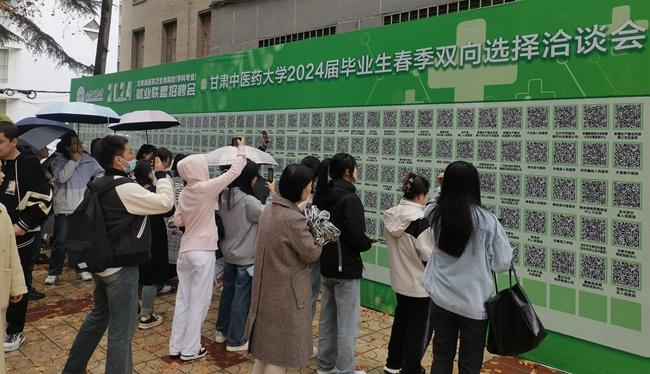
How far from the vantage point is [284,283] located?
302 cm

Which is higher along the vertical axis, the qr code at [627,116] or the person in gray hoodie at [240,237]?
the qr code at [627,116]

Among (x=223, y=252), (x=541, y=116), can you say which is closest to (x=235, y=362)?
(x=223, y=252)

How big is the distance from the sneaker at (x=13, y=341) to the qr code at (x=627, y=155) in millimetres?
5315

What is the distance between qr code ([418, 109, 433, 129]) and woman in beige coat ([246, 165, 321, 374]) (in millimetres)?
2444

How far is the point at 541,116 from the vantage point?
4301 mm

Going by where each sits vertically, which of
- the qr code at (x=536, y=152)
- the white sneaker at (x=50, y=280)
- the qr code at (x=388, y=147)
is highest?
the qr code at (x=388, y=147)

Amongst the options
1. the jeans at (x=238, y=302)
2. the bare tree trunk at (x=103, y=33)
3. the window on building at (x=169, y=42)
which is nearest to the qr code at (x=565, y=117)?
the jeans at (x=238, y=302)

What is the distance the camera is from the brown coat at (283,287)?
299 centimetres

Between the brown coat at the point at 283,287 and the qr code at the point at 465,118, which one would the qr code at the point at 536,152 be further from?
the brown coat at the point at 283,287

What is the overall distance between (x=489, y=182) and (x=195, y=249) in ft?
9.10

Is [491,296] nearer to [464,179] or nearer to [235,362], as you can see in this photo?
[464,179]

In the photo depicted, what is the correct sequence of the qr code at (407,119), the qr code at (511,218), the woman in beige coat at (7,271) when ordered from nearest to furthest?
the woman in beige coat at (7,271) < the qr code at (511,218) < the qr code at (407,119)

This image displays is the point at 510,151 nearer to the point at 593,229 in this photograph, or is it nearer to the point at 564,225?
the point at 564,225

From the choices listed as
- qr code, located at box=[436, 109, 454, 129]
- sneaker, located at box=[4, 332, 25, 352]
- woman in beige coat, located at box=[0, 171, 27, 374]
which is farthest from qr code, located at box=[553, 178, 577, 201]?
sneaker, located at box=[4, 332, 25, 352]
